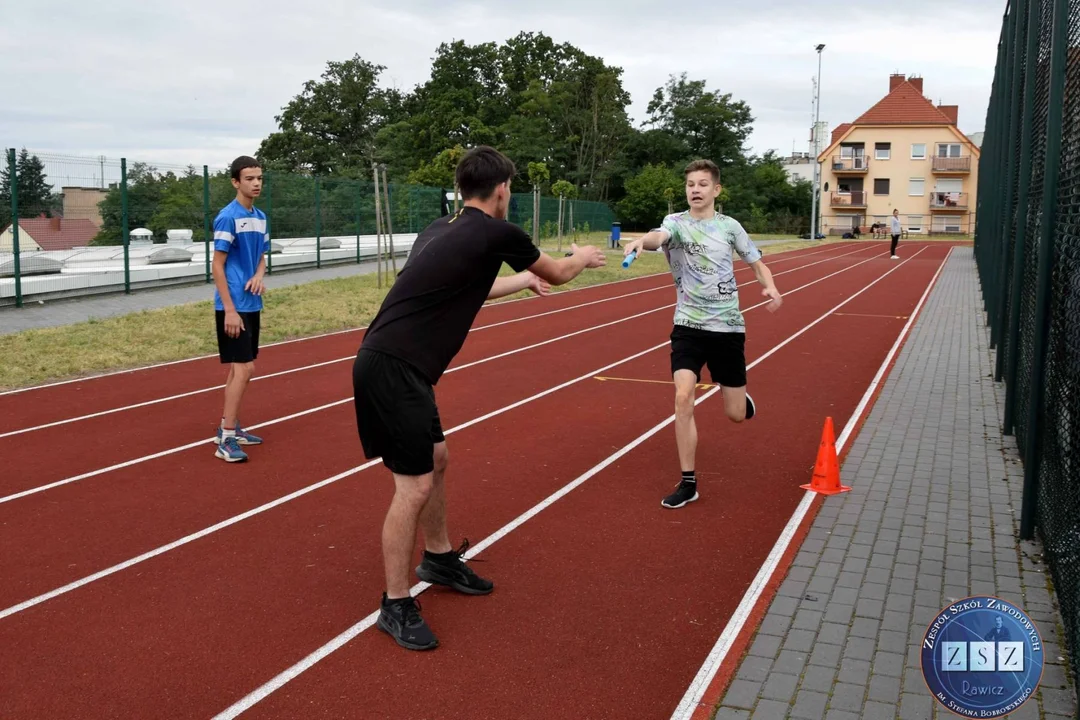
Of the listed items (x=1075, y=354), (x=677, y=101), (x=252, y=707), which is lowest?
(x=252, y=707)

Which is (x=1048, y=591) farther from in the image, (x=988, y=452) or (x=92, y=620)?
(x=92, y=620)

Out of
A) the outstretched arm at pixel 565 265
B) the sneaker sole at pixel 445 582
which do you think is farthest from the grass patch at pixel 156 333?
the outstretched arm at pixel 565 265

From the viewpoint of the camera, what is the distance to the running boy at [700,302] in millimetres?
5918

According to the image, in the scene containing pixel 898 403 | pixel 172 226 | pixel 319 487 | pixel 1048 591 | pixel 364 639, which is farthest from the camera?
pixel 172 226

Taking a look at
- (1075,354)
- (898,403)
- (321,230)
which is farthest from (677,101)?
(1075,354)

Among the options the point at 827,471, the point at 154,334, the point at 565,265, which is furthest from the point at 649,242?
the point at 154,334

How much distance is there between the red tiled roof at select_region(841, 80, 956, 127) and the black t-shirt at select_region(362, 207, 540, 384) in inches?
2983

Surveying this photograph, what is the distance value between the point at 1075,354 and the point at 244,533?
14.1 feet

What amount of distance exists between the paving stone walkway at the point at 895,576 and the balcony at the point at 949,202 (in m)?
68.0

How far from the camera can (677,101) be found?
74125 millimetres

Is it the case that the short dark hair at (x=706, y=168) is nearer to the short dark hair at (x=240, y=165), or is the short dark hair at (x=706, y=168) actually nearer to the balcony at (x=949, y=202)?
the short dark hair at (x=240, y=165)

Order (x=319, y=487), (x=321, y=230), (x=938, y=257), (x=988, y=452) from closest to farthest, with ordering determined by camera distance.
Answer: (x=319, y=487)
(x=988, y=452)
(x=321, y=230)
(x=938, y=257)

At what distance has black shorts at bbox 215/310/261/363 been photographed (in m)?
7.04

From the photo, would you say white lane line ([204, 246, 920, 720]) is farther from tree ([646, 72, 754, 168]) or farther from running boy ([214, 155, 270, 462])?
tree ([646, 72, 754, 168])
